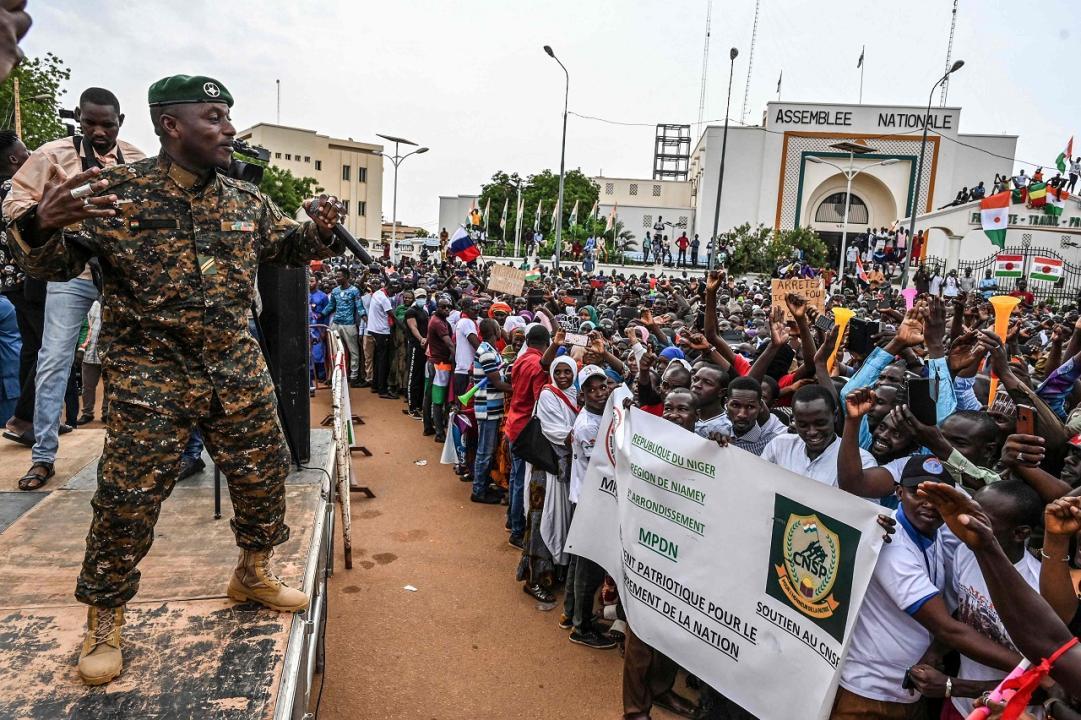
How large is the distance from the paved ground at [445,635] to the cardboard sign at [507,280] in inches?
174

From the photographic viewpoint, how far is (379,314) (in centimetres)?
1237

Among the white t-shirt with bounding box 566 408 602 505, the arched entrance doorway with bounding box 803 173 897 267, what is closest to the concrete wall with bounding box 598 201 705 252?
the arched entrance doorway with bounding box 803 173 897 267

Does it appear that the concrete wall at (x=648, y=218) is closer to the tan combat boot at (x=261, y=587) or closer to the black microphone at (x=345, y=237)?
the black microphone at (x=345, y=237)

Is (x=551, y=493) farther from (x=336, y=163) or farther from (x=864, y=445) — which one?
→ (x=336, y=163)

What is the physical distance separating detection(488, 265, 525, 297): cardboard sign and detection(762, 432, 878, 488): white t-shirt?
7.49 meters

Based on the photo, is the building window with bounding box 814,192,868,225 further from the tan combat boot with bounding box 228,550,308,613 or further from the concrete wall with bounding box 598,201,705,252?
the tan combat boot with bounding box 228,550,308,613

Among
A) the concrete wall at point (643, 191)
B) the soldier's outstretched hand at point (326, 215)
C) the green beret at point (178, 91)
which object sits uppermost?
the concrete wall at point (643, 191)

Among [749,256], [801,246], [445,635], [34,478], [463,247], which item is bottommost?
[445,635]

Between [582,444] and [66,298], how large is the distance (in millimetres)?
3228

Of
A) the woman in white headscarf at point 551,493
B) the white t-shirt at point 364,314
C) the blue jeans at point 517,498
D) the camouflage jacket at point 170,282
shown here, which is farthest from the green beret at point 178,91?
the white t-shirt at point 364,314

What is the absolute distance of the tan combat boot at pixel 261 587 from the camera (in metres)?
2.86

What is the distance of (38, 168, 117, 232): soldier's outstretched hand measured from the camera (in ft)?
7.00

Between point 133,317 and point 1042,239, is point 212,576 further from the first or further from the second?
point 1042,239

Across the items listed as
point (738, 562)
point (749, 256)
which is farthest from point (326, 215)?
point (749, 256)
